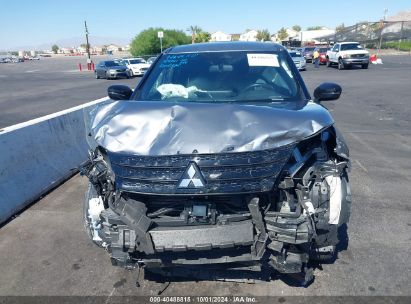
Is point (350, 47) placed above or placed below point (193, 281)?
above

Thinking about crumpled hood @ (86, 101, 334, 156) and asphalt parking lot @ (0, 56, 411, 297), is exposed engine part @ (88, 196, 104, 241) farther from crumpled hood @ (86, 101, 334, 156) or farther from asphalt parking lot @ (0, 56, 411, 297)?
crumpled hood @ (86, 101, 334, 156)

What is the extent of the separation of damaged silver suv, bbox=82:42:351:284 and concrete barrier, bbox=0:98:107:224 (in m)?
2.26

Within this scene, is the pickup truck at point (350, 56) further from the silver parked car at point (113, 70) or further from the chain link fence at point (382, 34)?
the chain link fence at point (382, 34)

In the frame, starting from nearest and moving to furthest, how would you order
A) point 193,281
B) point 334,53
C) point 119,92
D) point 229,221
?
point 229,221, point 193,281, point 119,92, point 334,53

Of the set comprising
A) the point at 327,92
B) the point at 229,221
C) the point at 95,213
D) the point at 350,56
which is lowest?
the point at 350,56

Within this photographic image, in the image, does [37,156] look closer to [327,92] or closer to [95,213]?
[95,213]

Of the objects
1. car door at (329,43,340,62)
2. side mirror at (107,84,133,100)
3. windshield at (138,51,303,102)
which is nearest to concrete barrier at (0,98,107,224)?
side mirror at (107,84,133,100)

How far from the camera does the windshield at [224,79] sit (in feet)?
12.1

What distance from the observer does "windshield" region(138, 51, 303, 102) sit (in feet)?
12.1

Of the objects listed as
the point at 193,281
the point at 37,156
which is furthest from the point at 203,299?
the point at 37,156

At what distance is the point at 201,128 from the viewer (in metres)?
2.51

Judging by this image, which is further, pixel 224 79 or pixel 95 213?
pixel 224 79

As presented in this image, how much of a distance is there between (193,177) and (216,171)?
0.15 metres

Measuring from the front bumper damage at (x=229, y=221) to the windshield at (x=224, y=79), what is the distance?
1096mm
